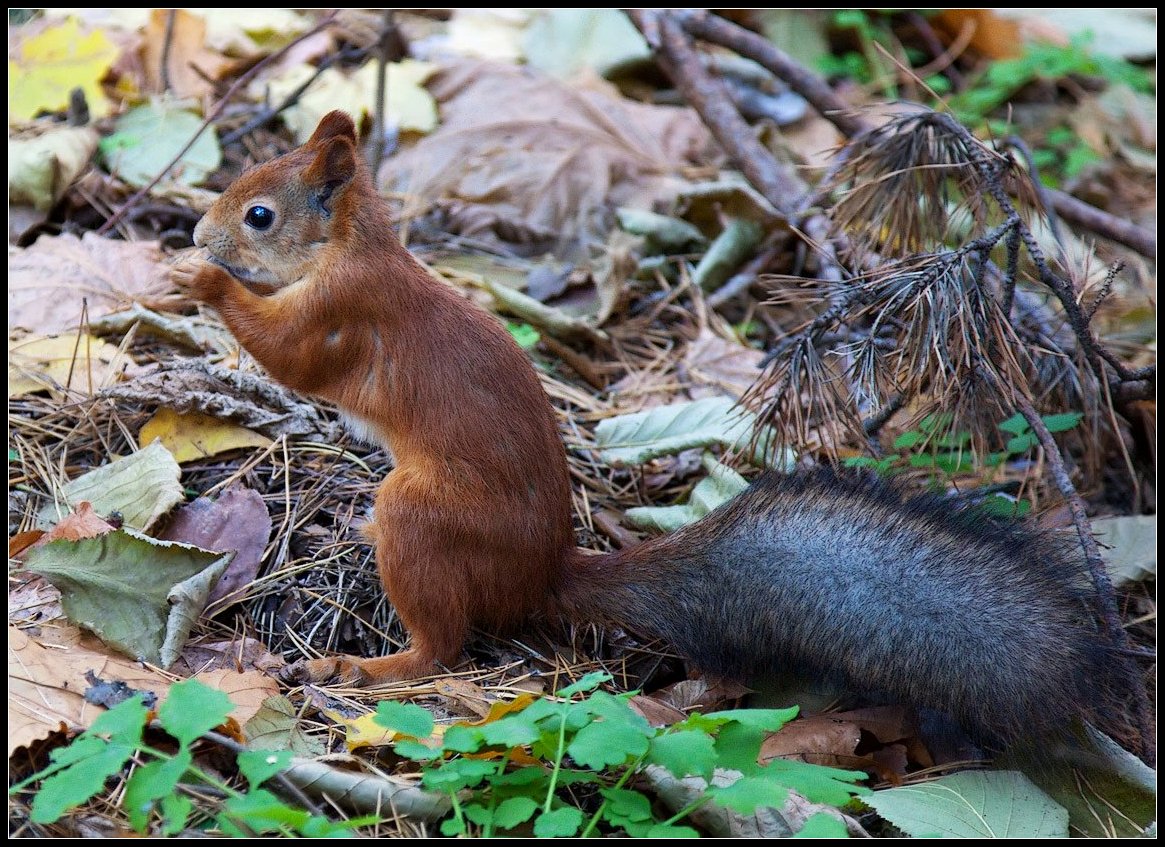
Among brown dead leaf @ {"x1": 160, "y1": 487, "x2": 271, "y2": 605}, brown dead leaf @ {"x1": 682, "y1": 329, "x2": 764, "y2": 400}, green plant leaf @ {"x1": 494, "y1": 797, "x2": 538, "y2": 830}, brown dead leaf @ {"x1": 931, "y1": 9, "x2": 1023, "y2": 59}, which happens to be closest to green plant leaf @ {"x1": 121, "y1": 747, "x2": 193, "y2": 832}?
green plant leaf @ {"x1": 494, "y1": 797, "x2": 538, "y2": 830}

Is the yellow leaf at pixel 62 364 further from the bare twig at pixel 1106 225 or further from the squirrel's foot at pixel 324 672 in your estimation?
the bare twig at pixel 1106 225

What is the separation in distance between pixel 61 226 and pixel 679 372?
1.86 m

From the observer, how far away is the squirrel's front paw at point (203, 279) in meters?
2.31

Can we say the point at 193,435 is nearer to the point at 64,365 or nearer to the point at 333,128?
the point at 64,365

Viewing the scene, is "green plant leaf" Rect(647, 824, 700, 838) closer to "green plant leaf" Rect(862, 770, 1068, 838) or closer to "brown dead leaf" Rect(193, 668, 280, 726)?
"green plant leaf" Rect(862, 770, 1068, 838)

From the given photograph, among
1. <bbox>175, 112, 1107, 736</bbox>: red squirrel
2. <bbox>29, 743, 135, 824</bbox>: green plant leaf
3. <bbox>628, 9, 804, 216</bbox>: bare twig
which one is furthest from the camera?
<bbox>628, 9, 804, 216</bbox>: bare twig

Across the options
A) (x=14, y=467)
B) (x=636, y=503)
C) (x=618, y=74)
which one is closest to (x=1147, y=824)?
(x=636, y=503)

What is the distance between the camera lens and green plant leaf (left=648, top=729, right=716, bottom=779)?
1514 mm

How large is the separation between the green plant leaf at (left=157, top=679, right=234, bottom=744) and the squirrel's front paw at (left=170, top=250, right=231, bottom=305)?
1033 mm

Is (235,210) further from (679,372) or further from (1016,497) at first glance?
(1016,497)

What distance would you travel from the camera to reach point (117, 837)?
1.58 meters

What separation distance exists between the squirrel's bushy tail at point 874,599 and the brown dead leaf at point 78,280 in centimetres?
152

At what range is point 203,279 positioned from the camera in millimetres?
2307

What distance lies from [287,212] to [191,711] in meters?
1.16
